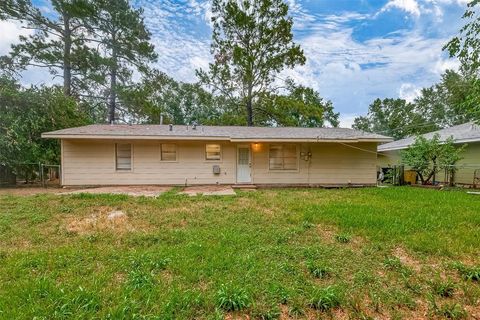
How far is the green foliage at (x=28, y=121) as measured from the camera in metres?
10.6

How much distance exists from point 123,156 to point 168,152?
191 centimetres

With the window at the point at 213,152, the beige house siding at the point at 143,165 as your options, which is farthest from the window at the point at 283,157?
the window at the point at 213,152

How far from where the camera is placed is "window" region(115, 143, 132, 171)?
11.0 m

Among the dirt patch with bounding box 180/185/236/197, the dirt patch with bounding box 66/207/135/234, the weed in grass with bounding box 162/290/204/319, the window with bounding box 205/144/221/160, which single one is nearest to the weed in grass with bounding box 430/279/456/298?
the weed in grass with bounding box 162/290/204/319

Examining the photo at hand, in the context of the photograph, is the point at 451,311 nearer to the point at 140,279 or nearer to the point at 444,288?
the point at 444,288

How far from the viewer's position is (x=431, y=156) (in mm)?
12172

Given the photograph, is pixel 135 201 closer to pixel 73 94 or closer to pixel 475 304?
pixel 475 304

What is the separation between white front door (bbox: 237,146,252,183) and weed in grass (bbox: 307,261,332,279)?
27.2 feet

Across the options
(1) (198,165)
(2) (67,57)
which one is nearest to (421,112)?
(1) (198,165)

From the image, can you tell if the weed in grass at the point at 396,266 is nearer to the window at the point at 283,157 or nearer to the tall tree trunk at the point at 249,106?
the window at the point at 283,157

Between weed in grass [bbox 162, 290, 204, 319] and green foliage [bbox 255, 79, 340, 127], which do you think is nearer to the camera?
weed in grass [bbox 162, 290, 204, 319]

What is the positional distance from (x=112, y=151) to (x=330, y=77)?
15044 mm

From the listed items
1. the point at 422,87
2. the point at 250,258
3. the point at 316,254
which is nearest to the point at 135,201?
the point at 250,258

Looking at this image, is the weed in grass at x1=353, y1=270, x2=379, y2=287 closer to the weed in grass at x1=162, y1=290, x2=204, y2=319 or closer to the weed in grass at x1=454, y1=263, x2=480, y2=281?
the weed in grass at x1=454, y1=263, x2=480, y2=281
